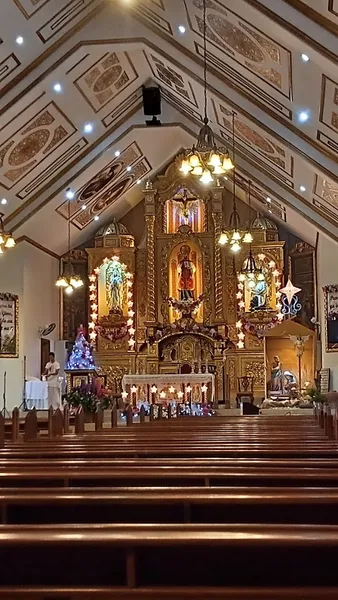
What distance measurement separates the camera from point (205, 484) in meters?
3.17

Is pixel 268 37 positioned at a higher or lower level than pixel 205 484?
higher

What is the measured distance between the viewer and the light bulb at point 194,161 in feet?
32.5

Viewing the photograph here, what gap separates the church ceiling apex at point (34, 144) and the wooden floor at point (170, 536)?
12247 millimetres

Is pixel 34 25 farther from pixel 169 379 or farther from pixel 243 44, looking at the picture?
pixel 169 379

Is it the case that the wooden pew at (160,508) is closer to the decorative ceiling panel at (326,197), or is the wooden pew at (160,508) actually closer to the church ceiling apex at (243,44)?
the church ceiling apex at (243,44)

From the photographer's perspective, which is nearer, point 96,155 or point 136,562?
point 136,562

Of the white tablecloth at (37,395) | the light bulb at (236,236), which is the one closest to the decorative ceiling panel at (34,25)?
the light bulb at (236,236)

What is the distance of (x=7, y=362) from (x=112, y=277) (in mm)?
5182

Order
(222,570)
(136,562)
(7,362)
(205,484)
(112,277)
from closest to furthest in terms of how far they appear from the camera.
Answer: (136,562), (222,570), (205,484), (7,362), (112,277)

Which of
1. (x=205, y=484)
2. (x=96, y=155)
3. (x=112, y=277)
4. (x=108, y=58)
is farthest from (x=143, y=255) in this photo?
(x=205, y=484)

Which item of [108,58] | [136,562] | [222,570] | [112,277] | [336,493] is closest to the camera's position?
[136,562]

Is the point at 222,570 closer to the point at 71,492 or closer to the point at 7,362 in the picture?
the point at 71,492

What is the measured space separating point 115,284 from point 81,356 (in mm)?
2619

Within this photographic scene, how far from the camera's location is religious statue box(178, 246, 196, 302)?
71.2ft
